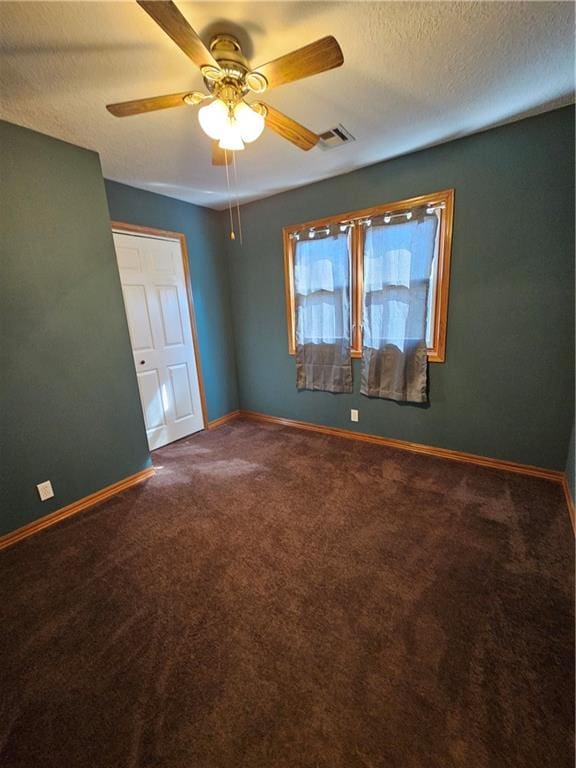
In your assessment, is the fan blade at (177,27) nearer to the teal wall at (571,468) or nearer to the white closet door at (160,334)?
the white closet door at (160,334)

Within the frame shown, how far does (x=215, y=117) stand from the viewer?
4.35 ft

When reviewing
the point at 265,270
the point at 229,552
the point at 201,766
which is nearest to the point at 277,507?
the point at 229,552

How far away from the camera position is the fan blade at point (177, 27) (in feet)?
2.85

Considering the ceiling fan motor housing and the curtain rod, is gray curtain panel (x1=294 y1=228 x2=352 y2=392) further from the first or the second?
the ceiling fan motor housing

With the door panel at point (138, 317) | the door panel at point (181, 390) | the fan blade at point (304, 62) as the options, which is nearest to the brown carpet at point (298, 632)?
the door panel at point (181, 390)

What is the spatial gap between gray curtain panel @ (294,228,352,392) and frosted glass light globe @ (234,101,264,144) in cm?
166

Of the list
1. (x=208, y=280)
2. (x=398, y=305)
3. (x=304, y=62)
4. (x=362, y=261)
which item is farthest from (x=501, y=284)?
(x=208, y=280)

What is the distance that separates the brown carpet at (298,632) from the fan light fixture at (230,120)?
6.97ft

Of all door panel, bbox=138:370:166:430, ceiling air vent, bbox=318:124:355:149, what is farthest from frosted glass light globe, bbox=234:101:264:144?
door panel, bbox=138:370:166:430

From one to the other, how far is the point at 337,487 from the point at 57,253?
256 centimetres

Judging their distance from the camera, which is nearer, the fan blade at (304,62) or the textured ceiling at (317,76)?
the fan blade at (304,62)

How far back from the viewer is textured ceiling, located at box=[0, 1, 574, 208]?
1243 millimetres

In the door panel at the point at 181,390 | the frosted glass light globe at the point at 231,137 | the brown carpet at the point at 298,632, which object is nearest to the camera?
the brown carpet at the point at 298,632

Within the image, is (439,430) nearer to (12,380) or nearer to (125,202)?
(12,380)
